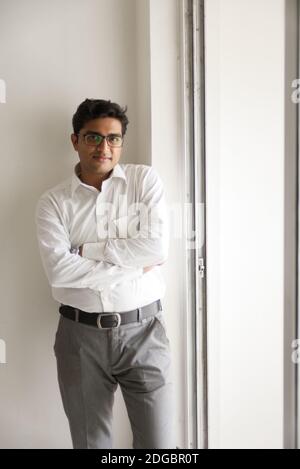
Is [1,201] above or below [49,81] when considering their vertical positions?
below

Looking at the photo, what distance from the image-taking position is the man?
1485 millimetres

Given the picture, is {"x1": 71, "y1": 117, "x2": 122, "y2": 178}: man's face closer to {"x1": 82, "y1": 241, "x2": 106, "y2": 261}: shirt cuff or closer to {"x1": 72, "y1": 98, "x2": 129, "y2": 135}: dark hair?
{"x1": 72, "y1": 98, "x2": 129, "y2": 135}: dark hair

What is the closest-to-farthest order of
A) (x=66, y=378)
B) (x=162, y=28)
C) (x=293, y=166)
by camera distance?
(x=293, y=166)
(x=66, y=378)
(x=162, y=28)

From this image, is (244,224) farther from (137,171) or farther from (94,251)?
(94,251)

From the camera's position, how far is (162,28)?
169 cm

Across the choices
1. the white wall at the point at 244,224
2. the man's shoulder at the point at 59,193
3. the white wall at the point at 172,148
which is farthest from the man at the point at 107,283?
the white wall at the point at 244,224

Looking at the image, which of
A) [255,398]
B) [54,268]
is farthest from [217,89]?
[255,398]

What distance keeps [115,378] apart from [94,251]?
0.53m

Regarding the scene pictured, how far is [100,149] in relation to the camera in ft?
5.03

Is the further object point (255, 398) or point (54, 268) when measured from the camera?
point (255, 398)

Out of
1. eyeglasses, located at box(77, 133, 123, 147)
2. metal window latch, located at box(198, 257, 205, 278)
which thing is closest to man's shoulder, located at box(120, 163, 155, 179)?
eyeglasses, located at box(77, 133, 123, 147)

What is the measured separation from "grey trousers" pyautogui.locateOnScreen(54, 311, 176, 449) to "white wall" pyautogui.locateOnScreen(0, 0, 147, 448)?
12.8 inches

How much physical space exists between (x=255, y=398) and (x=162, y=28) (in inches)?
68.6

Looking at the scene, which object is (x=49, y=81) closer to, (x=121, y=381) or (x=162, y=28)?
(x=162, y=28)
